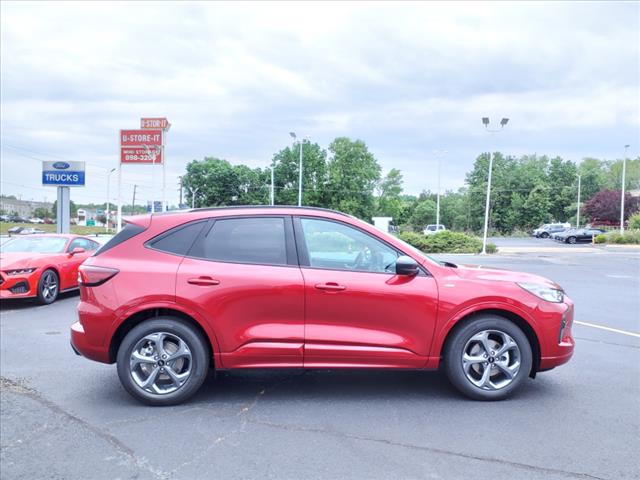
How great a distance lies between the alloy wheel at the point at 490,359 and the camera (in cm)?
444

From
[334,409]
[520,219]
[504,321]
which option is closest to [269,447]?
[334,409]

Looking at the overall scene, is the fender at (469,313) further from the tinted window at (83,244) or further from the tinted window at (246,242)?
the tinted window at (83,244)

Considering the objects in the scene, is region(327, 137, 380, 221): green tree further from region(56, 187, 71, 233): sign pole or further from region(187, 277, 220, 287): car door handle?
region(187, 277, 220, 287): car door handle

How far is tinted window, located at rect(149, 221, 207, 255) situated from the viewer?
14.8 ft

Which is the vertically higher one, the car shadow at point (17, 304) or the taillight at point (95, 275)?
the taillight at point (95, 275)

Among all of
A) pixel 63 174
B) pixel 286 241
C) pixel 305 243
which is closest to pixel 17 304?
pixel 286 241

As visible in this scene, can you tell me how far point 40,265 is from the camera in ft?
32.5

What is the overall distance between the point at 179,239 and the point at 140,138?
45260 millimetres

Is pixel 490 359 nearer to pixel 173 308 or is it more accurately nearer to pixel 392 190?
pixel 173 308

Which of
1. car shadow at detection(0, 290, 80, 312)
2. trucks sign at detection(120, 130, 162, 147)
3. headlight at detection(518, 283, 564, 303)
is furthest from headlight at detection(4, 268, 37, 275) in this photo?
trucks sign at detection(120, 130, 162, 147)

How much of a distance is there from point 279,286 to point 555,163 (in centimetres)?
10040

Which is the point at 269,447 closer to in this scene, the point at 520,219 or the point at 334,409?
the point at 334,409

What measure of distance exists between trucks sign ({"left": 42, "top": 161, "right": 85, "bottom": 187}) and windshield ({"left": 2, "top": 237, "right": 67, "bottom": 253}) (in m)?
12.5

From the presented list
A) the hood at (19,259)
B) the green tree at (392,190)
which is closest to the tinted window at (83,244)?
the hood at (19,259)
